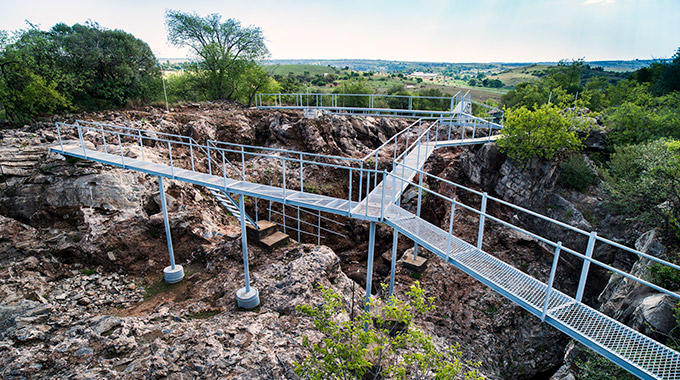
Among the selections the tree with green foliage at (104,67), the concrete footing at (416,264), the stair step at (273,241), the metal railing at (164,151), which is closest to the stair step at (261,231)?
the stair step at (273,241)

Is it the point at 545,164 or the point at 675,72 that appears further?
the point at 675,72

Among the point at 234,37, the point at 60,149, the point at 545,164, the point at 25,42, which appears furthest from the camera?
the point at 234,37

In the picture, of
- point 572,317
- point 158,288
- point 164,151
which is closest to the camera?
point 572,317

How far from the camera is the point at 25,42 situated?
20.3m

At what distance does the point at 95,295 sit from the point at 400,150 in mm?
18115

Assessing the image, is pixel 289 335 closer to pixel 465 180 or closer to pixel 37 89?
pixel 465 180

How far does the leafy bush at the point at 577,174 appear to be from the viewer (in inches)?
612

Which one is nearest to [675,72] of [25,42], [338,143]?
[338,143]

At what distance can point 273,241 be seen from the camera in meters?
13.7

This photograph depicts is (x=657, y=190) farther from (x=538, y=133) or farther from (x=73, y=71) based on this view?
(x=73, y=71)

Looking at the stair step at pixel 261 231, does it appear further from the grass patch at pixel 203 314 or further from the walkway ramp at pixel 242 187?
the grass patch at pixel 203 314

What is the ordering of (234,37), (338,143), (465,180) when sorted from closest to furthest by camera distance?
(465,180), (338,143), (234,37)

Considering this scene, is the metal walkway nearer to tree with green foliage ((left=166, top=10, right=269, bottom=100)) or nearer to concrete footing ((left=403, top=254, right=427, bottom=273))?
concrete footing ((left=403, top=254, right=427, bottom=273))

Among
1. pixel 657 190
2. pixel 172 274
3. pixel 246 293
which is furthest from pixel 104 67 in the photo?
pixel 657 190
